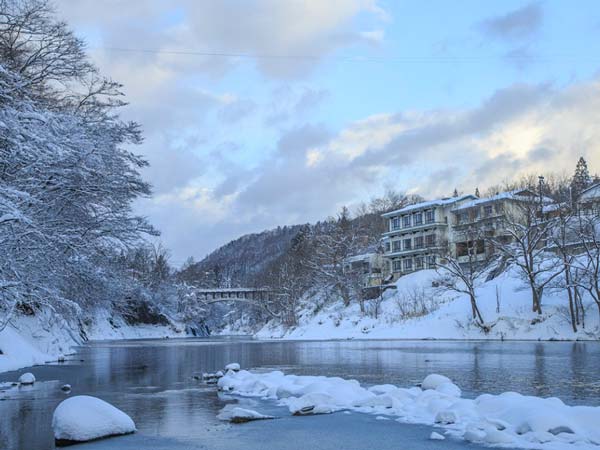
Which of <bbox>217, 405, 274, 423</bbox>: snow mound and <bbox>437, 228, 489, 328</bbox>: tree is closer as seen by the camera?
<bbox>217, 405, 274, 423</bbox>: snow mound

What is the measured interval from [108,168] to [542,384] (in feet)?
50.9

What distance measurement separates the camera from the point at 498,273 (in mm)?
60875

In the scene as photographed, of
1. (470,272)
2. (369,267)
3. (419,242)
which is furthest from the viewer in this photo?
(369,267)

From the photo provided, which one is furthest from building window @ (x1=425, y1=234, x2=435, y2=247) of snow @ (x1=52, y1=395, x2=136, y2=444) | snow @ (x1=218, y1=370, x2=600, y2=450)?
snow @ (x1=52, y1=395, x2=136, y2=444)

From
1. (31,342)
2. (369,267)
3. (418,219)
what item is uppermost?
(418,219)

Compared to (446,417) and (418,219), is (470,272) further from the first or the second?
(446,417)

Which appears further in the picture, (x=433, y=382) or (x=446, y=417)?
(x=433, y=382)

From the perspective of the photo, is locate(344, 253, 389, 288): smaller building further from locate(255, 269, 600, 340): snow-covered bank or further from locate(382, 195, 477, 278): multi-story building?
locate(255, 269, 600, 340): snow-covered bank

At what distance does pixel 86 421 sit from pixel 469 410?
6346 millimetres

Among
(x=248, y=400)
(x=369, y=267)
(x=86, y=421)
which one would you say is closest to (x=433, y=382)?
(x=248, y=400)

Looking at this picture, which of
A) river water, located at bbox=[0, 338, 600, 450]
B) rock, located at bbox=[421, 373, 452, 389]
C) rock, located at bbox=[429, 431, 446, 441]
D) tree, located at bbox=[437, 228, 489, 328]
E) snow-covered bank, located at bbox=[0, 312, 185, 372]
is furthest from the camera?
tree, located at bbox=[437, 228, 489, 328]

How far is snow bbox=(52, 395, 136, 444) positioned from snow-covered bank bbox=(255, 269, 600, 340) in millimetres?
37182

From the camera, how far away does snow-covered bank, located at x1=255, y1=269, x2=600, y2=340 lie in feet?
140

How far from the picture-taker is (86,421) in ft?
30.0
